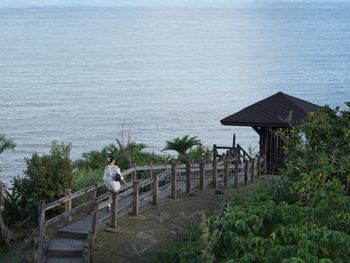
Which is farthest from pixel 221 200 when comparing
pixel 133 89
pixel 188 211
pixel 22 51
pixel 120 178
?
pixel 22 51

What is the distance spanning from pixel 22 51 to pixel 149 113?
7643cm

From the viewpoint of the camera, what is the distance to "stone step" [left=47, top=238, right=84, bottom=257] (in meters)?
17.0

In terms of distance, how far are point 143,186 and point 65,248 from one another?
5470mm

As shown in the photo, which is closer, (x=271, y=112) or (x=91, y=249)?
(x=91, y=249)

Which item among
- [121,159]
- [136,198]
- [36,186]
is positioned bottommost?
[136,198]

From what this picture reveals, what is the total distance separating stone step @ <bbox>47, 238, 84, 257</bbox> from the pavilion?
43.7ft

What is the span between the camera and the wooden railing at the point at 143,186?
17094mm

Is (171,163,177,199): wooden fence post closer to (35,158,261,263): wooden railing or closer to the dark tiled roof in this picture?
(35,158,261,263): wooden railing

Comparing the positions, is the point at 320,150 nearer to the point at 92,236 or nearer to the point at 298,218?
the point at 298,218

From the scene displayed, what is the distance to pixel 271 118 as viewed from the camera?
3033 centimetres

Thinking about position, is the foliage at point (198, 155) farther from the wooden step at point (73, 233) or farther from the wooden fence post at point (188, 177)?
the wooden step at point (73, 233)

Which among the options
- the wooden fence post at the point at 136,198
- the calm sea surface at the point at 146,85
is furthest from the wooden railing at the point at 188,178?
the calm sea surface at the point at 146,85

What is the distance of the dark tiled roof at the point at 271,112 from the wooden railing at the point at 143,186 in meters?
3.00

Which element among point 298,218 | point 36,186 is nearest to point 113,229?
point 36,186
